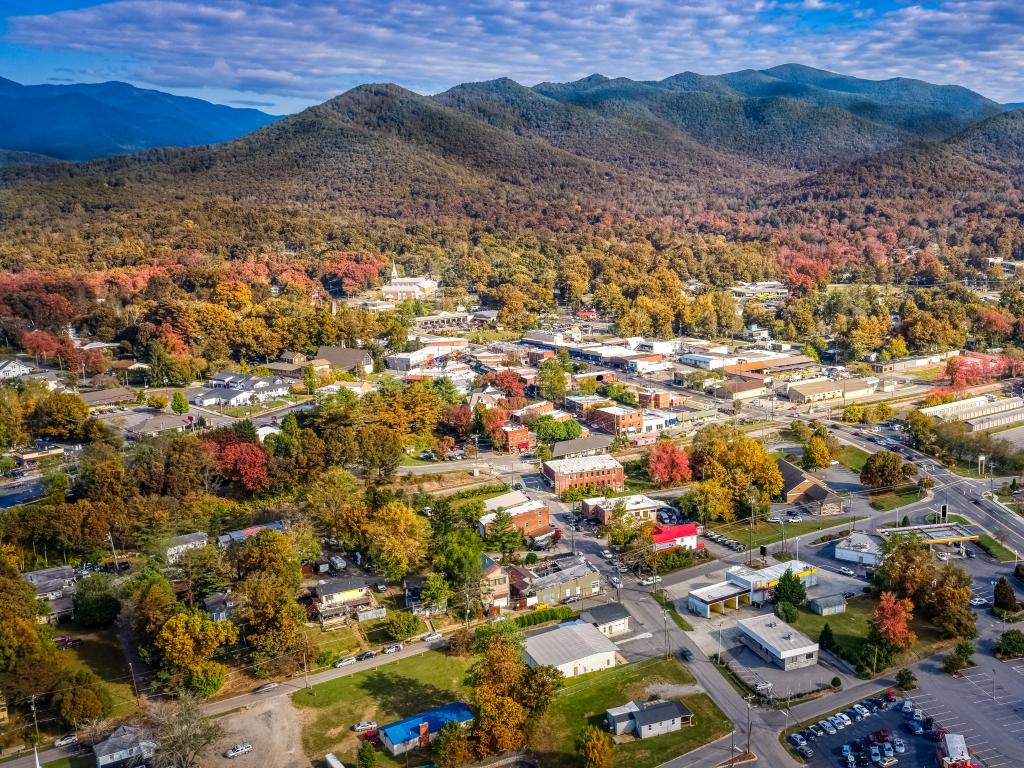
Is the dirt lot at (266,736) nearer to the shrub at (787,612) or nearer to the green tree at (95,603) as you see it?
the green tree at (95,603)

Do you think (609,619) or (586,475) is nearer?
(609,619)

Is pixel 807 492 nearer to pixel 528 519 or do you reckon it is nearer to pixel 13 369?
pixel 528 519

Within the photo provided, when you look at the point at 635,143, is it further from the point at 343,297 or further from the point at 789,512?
the point at 789,512

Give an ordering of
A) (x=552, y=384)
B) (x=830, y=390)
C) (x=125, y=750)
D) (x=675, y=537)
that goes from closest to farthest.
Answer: (x=125, y=750)
(x=675, y=537)
(x=552, y=384)
(x=830, y=390)

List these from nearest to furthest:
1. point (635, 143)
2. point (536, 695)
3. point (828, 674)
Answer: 1. point (536, 695)
2. point (828, 674)
3. point (635, 143)

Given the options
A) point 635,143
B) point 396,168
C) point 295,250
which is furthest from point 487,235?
point 635,143

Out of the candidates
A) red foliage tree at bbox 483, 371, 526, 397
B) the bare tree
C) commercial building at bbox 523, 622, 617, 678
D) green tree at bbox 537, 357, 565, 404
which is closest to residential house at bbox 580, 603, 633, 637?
commercial building at bbox 523, 622, 617, 678

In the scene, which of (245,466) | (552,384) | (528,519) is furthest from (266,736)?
(552,384)
